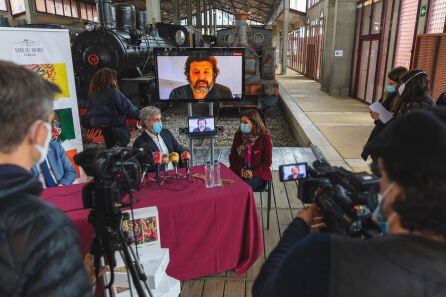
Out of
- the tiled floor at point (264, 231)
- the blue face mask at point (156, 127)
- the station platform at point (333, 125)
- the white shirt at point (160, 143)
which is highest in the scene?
the blue face mask at point (156, 127)

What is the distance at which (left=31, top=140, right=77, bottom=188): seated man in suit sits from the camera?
2635 mm

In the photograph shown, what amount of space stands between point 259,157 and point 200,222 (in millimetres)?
1109

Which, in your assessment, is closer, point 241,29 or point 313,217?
point 313,217

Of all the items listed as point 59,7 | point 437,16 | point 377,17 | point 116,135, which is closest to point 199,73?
point 116,135

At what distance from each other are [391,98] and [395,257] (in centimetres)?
302

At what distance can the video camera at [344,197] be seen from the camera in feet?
3.20

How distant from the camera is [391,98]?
329cm

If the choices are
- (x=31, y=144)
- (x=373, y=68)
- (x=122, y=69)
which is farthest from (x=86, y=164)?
(x=373, y=68)

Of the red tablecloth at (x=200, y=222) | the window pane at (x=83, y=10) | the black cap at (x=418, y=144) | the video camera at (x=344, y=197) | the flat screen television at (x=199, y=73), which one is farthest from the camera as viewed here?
the window pane at (x=83, y=10)

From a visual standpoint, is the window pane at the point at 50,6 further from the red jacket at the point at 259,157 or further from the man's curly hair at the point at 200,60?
the red jacket at the point at 259,157

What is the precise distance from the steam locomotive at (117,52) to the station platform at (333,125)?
3435 mm

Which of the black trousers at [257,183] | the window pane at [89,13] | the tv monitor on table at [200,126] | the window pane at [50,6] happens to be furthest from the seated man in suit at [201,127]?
the window pane at [89,13]

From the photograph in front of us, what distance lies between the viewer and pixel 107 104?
13.3ft

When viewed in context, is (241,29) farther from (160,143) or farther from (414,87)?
(160,143)
